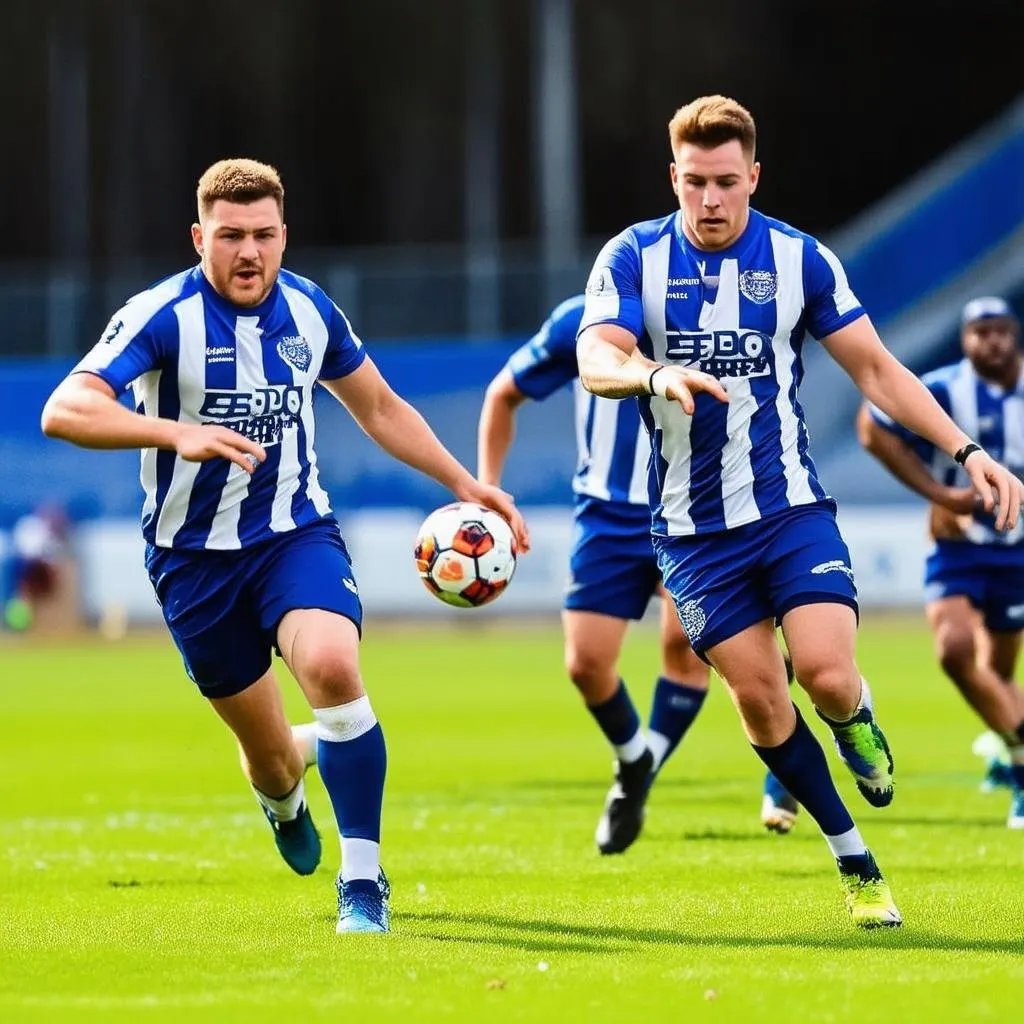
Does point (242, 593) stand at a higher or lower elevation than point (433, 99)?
lower

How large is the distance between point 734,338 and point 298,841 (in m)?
2.48

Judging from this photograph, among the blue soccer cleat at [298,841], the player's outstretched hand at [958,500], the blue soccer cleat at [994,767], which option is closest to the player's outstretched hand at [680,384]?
the blue soccer cleat at [298,841]

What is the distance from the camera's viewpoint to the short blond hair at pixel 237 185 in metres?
6.52

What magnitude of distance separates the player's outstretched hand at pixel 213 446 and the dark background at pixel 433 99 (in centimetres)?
2720

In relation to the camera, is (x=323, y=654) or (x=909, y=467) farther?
(x=909, y=467)

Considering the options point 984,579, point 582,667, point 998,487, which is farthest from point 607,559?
point 998,487

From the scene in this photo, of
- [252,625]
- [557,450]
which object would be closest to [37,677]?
[557,450]

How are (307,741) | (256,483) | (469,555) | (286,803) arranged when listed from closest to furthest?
(256,483) → (469,555) → (286,803) → (307,741)

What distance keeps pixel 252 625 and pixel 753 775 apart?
5.30m

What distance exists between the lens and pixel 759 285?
6582mm

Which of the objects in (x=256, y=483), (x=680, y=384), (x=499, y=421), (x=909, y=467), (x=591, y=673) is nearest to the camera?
(x=680, y=384)

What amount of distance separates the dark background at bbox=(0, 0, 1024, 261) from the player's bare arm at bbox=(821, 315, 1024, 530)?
86.0ft

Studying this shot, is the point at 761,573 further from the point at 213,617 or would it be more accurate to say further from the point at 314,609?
the point at 213,617

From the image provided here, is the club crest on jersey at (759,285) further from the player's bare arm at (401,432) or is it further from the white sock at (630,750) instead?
the white sock at (630,750)
